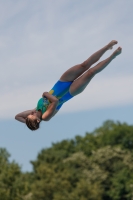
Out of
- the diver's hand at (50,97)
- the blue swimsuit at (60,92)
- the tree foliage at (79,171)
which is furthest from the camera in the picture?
the tree foliage at (79,171)

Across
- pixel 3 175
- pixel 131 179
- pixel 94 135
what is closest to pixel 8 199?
pixel 3 175

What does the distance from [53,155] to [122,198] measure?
33.7 feet

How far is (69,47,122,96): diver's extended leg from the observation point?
1728cm

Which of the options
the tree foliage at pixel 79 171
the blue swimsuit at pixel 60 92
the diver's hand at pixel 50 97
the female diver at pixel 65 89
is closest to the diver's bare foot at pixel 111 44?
the female diver at pixel 65 89

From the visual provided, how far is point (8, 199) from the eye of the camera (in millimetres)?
69000

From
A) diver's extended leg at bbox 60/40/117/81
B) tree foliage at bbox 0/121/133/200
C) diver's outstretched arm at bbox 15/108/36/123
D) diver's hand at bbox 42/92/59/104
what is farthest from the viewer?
tree foliage at bbox 0/121/133/200

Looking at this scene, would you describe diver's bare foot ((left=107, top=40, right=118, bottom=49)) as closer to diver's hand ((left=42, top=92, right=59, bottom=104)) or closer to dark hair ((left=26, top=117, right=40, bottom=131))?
diver's hand ((left=42, top=92, right=59, bottom=104))

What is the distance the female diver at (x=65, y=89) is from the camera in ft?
56.4

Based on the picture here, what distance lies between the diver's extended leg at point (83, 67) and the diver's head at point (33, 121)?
144cm

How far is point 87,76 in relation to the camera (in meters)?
17.6

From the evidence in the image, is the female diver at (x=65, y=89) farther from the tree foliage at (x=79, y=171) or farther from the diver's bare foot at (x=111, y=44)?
the tree foliage at (x=79, y=171)

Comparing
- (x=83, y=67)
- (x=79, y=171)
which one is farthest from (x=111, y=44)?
(x=79, y=171)

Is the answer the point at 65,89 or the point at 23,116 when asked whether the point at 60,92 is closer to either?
the point at 65,89

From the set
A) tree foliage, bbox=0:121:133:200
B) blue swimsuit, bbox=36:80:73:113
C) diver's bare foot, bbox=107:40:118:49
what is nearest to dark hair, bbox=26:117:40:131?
blue swimsuit, bbox=36:80:73:113
